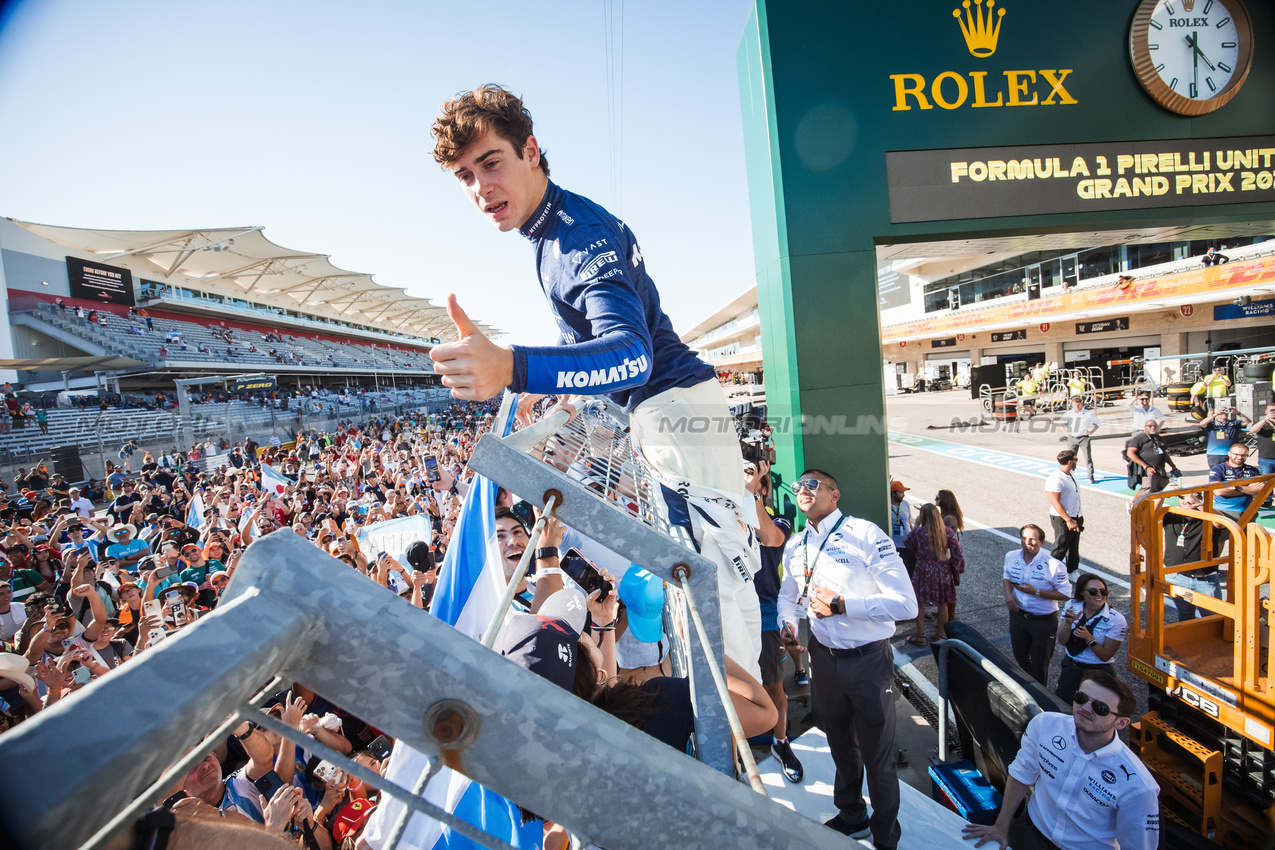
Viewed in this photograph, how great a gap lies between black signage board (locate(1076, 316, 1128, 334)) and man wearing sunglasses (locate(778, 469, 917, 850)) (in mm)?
31927

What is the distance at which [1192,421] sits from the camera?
1460cm

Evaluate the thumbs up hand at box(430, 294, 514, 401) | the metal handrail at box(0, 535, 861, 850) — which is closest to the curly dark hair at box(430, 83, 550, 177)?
the thumbs up hand at box(430, 294, 514, 401)

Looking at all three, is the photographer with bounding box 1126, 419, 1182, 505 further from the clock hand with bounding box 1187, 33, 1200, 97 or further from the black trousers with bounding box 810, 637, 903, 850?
the black trousers with bounding box 810, 637, 903, 850

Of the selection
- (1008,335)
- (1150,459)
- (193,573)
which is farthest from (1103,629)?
(1008,335)

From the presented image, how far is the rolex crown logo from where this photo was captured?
498 cm

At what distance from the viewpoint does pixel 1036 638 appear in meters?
4.54

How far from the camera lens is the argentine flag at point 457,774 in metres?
1.54

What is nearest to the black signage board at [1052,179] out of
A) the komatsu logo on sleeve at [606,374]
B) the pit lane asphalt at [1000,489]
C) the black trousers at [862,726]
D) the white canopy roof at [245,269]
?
the pit lane asphalt at [1000,489]

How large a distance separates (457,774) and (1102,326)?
115 ft

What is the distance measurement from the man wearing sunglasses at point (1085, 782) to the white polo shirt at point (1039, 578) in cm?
188

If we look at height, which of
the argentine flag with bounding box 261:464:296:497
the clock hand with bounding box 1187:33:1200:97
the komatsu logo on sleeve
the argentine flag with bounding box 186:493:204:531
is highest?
the clock hand with bounding box 1187:33:1200:97

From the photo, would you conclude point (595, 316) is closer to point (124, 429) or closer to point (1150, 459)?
point (1150, 459)

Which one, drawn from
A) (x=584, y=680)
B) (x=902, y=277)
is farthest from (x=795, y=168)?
(x=902, y=277)

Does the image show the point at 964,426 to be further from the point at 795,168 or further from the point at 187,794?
the point at 187,794
